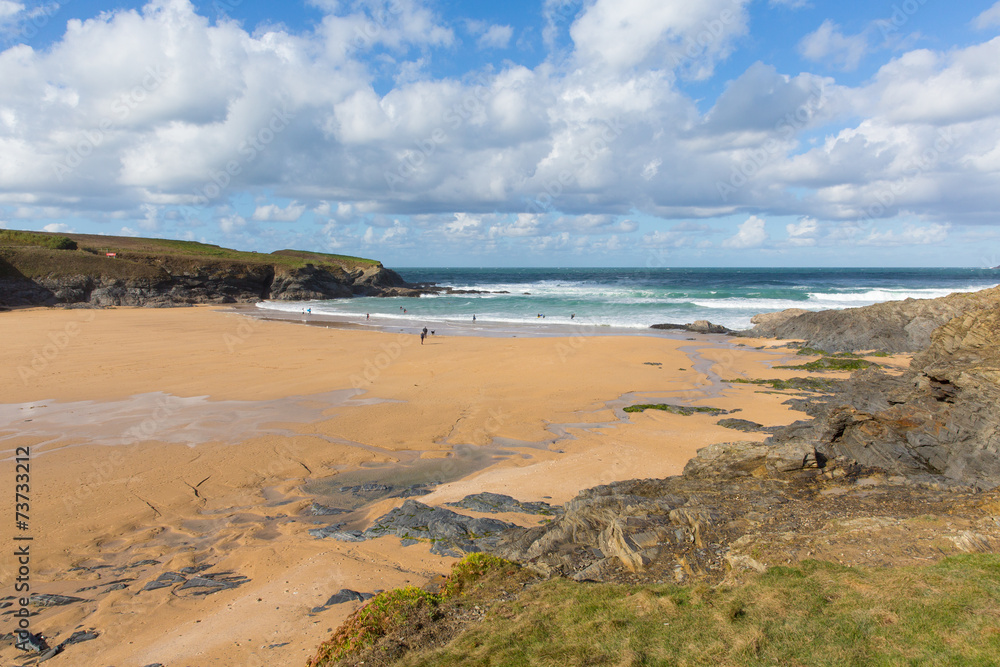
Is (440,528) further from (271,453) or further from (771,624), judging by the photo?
(271,453)

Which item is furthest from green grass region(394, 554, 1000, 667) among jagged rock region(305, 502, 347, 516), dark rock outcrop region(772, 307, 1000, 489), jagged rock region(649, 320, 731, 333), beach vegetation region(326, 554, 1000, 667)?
jagged rock region(649, 320, 731, 333)

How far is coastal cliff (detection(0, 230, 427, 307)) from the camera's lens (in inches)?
1964

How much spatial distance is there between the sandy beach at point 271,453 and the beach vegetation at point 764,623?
2.10 m

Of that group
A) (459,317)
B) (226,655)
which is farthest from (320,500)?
(459,317)

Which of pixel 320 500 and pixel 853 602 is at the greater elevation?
pixel 853 602

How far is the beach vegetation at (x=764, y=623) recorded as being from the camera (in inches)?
158

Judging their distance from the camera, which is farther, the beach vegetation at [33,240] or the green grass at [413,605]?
the beach vegetation at [33,240]

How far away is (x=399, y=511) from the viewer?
8.73 metres

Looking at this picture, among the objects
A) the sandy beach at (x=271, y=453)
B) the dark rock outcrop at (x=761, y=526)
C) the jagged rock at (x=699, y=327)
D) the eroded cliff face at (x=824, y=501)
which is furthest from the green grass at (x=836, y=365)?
the dark rock outcrop at (x=761, y=526)

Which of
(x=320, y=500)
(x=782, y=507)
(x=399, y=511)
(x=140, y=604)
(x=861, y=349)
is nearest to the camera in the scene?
(x=140, y=604)

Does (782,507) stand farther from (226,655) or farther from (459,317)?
(459,317)

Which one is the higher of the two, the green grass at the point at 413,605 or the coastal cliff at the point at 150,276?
the coastal cliff at the point at 150,276

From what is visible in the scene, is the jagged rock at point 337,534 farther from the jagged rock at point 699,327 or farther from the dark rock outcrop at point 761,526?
the jagged rock at point 699,327

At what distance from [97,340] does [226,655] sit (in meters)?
29.3
